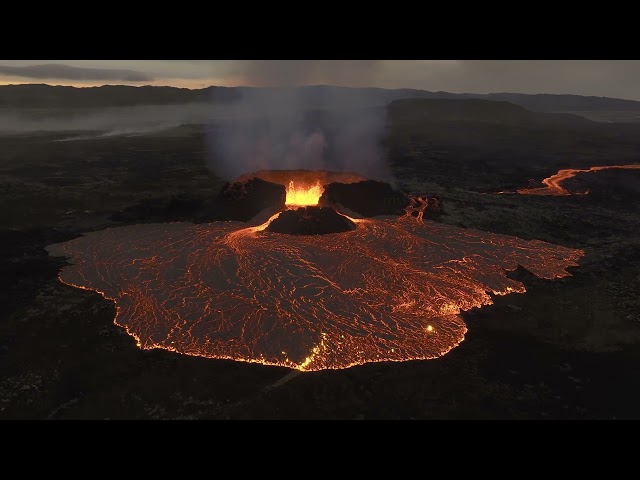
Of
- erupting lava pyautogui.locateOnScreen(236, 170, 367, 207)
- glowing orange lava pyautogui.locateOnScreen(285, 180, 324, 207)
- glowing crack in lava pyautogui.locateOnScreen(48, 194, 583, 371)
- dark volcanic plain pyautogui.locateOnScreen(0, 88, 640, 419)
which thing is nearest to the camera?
dark volcanic plain pyautogui.locateOnScreen(0, 88, 640, 419)

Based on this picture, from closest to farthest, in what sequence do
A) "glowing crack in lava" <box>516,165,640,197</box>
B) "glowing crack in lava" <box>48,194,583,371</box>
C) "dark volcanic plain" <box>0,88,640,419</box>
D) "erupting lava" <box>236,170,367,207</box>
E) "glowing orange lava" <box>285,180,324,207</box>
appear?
"dark volcanic plain" <box>0,88,640,419</box>, "glowing crack in lava" <box>48,194,583,371</box>, "glowing orange lava" <box>285,180,324,207</box>, "erupting lava" <box>236,170,367,207</box>, "glowing crack in lava" <box>516,165,640,197</box>

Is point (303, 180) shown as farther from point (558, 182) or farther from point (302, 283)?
point (558, 182)

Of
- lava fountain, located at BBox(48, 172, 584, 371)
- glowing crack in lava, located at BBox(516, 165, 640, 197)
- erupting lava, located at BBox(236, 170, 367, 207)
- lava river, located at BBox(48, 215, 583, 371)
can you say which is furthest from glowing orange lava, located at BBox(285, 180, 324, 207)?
glowing crack in lava, located at BBox(516, 165, 640, 197)

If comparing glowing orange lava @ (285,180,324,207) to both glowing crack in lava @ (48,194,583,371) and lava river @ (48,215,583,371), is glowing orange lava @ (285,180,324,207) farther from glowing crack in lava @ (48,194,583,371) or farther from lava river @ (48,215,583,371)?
lava river @ (48,215,583,371)

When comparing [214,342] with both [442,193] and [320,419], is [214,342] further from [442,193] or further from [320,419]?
[442,193]

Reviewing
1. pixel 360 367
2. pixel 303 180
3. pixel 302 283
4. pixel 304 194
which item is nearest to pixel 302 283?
pixel 302 283
